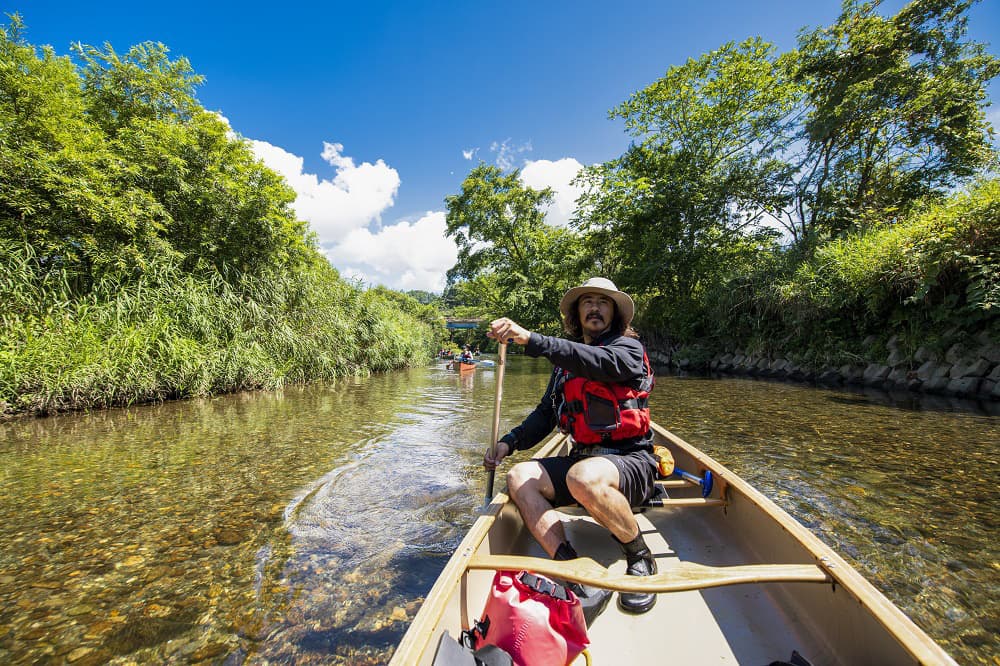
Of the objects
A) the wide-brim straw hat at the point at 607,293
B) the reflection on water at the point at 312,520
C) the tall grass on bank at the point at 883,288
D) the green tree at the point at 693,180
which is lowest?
the reflection on water at the point at 312,520

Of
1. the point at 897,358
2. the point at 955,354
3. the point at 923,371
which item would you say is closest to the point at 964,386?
the point at 955,354

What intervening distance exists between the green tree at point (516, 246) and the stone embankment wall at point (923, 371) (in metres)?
12.1

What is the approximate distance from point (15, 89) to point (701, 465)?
14712 mm

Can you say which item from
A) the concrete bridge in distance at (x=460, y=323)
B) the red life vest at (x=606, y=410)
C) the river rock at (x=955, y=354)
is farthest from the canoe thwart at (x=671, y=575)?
the concrete bridge in distance at (x=460, y=323)

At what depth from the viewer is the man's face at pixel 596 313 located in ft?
8.97

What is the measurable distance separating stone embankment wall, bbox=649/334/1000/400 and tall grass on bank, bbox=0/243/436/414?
15.5 m

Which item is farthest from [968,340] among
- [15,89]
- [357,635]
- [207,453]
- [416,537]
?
[15,89]

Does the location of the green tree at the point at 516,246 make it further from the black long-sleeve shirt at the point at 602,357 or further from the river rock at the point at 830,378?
the black long-sleeve shirt at the point at 602,357

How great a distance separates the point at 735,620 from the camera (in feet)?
6.27

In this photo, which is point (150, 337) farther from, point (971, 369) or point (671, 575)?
point (971, 369)

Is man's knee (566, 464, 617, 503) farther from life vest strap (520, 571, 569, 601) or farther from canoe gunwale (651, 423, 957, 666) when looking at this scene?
canoe gunwale (651, 423, 957, 666)

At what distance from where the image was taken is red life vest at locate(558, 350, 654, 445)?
8.04 feet

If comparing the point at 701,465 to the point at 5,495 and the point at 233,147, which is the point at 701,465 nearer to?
the point at 5,495

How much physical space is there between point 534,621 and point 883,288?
43.7 feet
